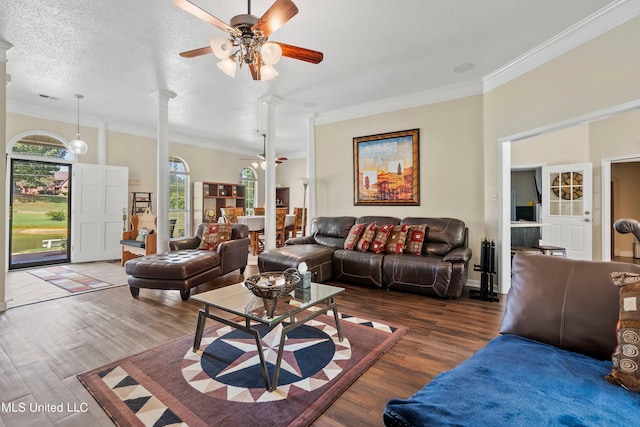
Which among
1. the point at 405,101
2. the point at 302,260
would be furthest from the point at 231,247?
the point at 405,101

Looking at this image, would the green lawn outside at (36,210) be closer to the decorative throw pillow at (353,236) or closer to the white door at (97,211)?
the white door at (97,211)

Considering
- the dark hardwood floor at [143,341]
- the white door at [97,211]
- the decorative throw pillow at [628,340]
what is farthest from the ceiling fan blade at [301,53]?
the white door at [97,211]

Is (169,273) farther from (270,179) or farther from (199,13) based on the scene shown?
(199,13)

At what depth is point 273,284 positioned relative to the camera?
2.19m

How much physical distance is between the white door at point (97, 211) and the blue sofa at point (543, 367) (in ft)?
22.3

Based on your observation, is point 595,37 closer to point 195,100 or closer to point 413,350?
point 413,350

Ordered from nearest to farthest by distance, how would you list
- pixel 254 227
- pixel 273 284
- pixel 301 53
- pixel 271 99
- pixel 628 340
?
pixel 628 340 → pixel 273 284 → pixel 301 53 → pixel 271 99 → pixel 254 227

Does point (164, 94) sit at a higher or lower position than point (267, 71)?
higher

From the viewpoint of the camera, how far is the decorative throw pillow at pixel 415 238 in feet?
13.3

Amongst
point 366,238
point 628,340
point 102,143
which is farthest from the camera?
point 102,143

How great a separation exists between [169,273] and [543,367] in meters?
3.55

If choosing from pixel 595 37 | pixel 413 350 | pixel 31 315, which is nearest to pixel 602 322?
pixel 413 350

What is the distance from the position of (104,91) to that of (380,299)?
5.18 m

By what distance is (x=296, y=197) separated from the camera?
9.84m
